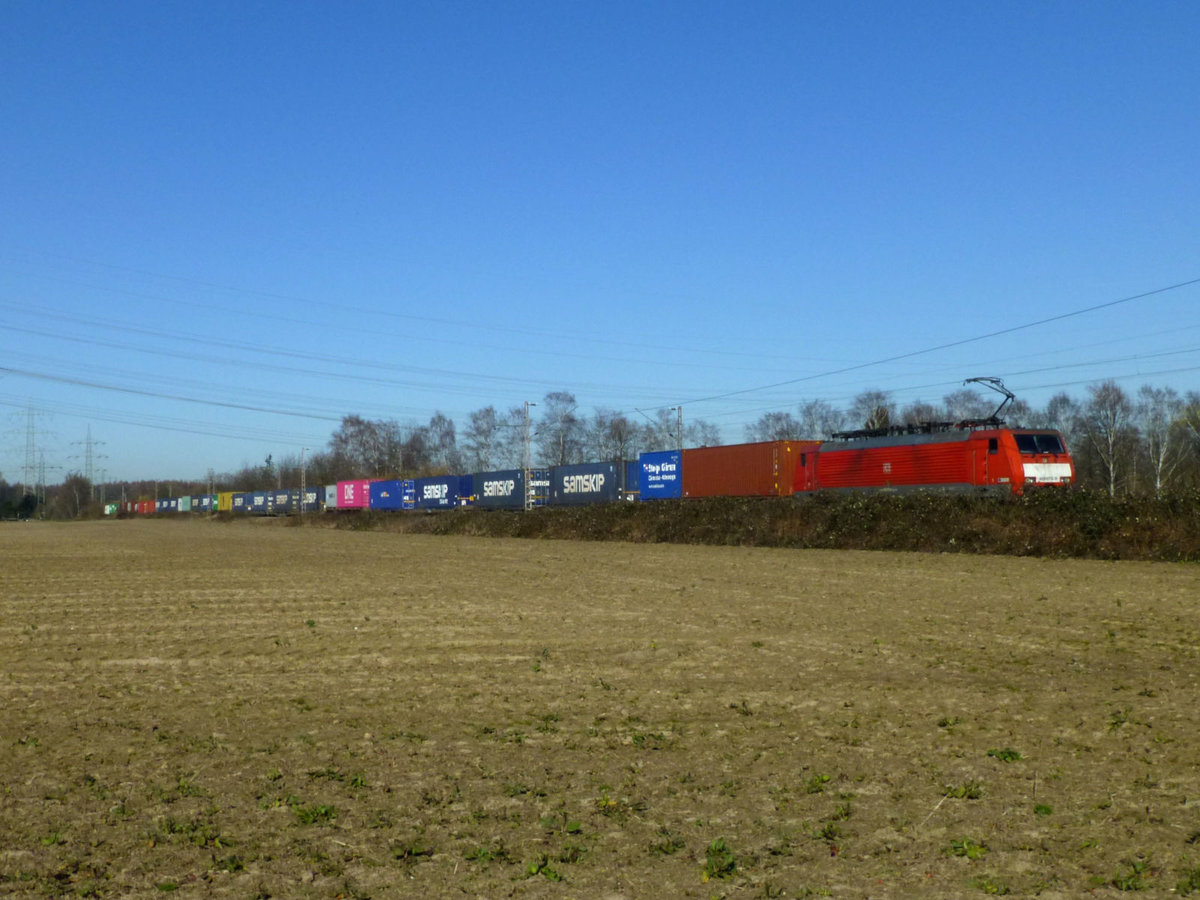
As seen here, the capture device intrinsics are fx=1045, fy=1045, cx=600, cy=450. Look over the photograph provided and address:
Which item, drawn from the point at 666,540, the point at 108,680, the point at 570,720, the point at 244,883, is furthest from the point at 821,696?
the point at 666,540

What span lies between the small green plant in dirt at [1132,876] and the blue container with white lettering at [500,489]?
59417 mm

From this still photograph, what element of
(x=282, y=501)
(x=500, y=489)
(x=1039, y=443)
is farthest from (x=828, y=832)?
(x=282, y=501)

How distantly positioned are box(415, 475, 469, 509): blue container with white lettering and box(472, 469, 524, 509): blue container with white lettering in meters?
2.72

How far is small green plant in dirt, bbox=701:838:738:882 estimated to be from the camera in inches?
211

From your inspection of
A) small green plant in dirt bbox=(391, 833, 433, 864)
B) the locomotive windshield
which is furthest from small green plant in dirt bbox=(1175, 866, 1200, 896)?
the locomotive windshield

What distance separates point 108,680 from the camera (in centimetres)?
1115

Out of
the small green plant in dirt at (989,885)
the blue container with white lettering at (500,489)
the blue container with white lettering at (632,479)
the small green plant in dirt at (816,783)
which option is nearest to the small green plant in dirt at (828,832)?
the small green plant in dirt at (816,783)

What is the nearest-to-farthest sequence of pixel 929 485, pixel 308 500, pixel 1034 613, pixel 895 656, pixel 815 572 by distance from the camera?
pixel 895 656 < pixel 1034 613 < pixel 815 572 < pixel 929 485 < pixel 308 500

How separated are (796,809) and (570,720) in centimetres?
304

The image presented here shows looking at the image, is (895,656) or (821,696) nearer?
(821,696)

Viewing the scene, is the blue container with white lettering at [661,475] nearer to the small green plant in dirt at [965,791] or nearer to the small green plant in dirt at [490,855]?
the small green plant in dirt at [965,791]

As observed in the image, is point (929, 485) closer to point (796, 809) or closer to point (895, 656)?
point (895, 656)

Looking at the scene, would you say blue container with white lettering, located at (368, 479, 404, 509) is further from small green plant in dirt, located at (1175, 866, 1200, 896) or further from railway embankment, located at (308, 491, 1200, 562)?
small green plant in dirt, located at (1175, 866, 1200, 896)

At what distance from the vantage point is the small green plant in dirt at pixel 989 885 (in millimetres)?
5074
